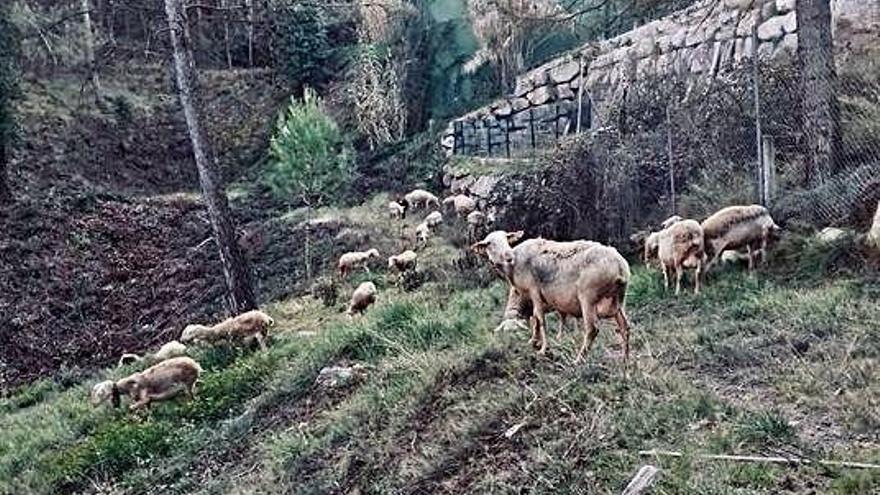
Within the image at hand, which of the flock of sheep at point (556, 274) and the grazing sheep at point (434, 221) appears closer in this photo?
the flock of sheep at point (556, 274)

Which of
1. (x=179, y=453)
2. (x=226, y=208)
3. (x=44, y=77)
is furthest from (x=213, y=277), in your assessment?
(x=44, y=77)

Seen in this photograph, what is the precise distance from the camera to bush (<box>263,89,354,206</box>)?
18.6 metres

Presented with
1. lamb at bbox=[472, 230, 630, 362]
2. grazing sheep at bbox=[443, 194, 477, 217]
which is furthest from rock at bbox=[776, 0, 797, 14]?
lamb at bbox=[472, 230, 630, 362]

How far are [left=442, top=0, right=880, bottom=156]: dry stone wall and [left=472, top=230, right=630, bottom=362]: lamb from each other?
5126 mm

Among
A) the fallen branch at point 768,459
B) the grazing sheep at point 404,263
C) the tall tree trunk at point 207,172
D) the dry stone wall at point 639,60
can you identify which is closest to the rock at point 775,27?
the dry stone wall at point 639,60

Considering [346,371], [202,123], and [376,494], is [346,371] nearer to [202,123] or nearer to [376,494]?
[376,494]

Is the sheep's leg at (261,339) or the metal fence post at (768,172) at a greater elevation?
the metal fence post at (768,172)

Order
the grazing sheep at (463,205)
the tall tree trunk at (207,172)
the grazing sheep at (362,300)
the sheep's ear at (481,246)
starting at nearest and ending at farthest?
the sheep's ear at (481,246)
the grazing sheep at (362,300)
the tall tree trunk at (207,172)
the grazing sheep at (463,205)

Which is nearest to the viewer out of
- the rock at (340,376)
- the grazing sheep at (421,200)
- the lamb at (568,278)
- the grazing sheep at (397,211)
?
the lamb at (568,278)

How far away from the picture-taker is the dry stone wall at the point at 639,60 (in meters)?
11.7

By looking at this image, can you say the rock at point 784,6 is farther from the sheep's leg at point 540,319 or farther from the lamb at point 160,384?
the lamb at point 160,384

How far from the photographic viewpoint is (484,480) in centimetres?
424

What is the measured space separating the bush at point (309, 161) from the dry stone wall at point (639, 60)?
9.09ft

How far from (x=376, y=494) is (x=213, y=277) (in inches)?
459
